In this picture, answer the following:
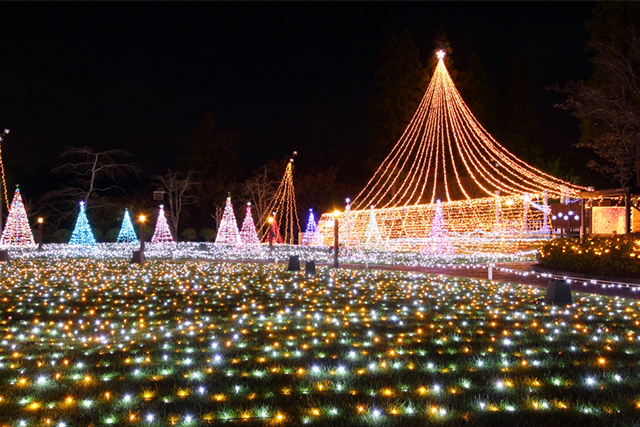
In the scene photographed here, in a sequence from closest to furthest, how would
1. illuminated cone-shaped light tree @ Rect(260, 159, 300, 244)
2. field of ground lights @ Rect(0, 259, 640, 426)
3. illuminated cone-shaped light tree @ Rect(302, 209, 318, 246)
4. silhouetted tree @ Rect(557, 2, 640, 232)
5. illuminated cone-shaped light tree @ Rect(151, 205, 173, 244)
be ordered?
field of ground lights @ Rect(0, 259, 640, 426) < silhouetted tree @ Rect(557, 2, 640, 232) < illuminated cone-shaped light tree @ Rect(151, 205, 173, 244) < illuminated cone-shaped light tree @ Rect(260, 159, 300, 244) < illuminated cone-shaped light tree @ Rect(302, 209, 318, 246)

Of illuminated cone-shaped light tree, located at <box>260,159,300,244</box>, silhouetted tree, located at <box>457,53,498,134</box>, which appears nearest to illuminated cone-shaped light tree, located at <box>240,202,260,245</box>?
illuminated cone-shaped light tree, located at <box>260,159,300,244</box>

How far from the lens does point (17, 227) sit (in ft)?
106

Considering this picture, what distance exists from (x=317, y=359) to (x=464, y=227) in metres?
22.5

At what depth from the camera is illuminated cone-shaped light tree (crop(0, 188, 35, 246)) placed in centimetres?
3209

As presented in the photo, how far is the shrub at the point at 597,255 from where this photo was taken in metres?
12.5

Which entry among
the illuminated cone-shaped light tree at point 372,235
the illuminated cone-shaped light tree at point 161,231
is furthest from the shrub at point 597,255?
the illuminated cone-shaped light tree at point 161,231

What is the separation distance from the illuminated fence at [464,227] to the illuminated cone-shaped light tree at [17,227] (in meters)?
18.4

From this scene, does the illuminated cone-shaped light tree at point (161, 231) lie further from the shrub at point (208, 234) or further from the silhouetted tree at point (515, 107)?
the silhouetted tree at point (515, 107)

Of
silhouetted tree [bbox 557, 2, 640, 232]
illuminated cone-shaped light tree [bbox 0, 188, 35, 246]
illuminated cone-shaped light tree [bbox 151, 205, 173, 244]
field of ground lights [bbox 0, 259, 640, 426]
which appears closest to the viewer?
field of ground lights [bbox 0, 259, 640, 426]

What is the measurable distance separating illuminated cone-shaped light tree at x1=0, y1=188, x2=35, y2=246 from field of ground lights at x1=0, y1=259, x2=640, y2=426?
24329 millimetres

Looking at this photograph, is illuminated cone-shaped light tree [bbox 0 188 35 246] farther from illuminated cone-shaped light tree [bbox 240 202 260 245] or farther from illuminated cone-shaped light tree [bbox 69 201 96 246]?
illuminated cone-shaped light tree [bbox 240 202 260 245]

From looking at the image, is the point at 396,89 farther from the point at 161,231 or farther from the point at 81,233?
the point at 81,233

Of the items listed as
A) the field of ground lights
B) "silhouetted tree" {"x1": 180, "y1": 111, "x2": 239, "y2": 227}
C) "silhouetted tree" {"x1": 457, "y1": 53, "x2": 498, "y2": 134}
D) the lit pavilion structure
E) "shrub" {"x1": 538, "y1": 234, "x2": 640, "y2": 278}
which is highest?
"silhouetted tree" {"x1": 457, "y1": 53, "x2": 498, "y2": 134}

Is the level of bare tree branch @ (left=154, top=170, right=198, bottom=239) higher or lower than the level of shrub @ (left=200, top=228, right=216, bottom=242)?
higher
